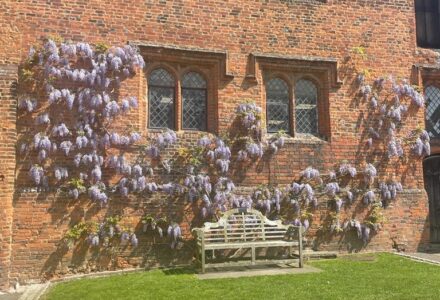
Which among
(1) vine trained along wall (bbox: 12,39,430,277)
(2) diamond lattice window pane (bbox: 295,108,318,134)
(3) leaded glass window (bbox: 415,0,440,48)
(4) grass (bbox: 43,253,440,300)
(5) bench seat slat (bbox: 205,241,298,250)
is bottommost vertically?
(4) grass (bbox: 43,253,440,300)

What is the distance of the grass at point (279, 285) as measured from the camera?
688 cm

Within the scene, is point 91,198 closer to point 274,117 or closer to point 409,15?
point 274,117

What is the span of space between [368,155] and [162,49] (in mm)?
5119

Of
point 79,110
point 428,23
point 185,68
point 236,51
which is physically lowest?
point 79,110

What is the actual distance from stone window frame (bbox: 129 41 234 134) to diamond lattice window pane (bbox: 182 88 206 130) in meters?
0.09

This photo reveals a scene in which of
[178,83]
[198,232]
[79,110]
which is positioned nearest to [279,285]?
[198,232]

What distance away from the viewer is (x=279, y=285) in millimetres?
7477

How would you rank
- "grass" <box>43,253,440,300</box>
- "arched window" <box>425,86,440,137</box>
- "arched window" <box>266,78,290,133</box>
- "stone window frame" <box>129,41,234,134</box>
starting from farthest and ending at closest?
1. "arched window" <box>425,86,440,137</box>
2. "arched window" <box>266,78,290,133</box>
3. "stone window frame" <box>129,41,234,134</box>
4. "grass" <box>43,253,440,300</box>

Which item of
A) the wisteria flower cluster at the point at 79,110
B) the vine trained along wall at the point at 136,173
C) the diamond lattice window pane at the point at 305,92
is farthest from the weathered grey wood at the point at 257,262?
the diamond lattice window pane at the point at 305,92

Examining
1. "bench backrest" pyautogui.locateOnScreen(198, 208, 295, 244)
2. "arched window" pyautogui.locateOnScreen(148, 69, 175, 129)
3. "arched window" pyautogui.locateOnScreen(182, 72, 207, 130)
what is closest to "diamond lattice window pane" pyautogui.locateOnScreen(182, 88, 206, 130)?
"arched window" pyautogui.locateOnScreen(182, 72, 207, 130)

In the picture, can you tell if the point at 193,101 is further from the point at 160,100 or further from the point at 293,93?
the point at 293,93

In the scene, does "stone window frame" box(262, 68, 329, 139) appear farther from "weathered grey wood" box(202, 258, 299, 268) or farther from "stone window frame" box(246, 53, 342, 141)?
"weathered grey wood" box(202, 258, 299, 268)

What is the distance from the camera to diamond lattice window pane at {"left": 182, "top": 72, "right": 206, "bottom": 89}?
10312 mm

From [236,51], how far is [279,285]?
202 inches
